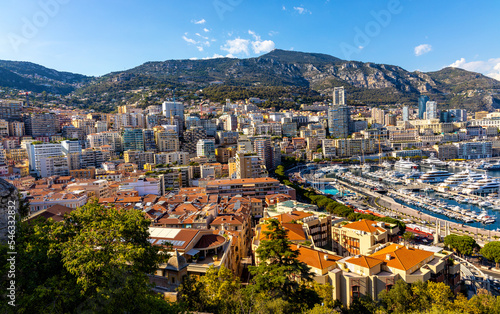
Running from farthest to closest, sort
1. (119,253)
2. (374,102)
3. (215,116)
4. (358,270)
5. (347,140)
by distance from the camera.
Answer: (374,102) → (215,116) → (347,140) → (358,270) → (119,253)

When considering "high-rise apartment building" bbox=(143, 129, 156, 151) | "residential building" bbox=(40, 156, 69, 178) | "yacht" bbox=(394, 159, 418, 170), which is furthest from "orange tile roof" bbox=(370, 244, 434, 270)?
"high-rise apartment building" bbox=(143, 129, 156, 151)

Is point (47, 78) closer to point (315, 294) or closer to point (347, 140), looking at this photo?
point (347, 140)

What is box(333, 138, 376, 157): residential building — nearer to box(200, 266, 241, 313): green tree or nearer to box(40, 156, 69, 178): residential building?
box(40, 156, 69, 178): residential building

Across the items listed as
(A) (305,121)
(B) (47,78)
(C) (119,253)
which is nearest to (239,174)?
(C) (119,253)

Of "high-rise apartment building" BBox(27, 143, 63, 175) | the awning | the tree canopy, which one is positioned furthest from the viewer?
"high-rise apartment building" BBox(27, 143, 63, 175)

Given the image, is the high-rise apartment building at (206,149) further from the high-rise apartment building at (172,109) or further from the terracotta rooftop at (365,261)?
the terracotta rooftop at (365,261)

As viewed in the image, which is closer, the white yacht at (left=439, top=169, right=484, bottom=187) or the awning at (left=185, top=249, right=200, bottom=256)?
the awning at (left=185, top=249, right=200, bottom=256)
